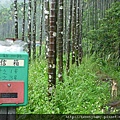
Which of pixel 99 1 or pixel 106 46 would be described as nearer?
pixel 106 46

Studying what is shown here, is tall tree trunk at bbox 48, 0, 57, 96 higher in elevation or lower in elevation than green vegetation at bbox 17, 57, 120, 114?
higher

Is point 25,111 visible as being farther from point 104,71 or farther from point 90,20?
point 90,20

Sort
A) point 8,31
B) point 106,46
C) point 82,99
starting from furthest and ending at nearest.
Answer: point 8,31 < point 106,46 < point 82,99

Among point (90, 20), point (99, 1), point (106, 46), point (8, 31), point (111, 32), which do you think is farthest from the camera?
point (8, 31)

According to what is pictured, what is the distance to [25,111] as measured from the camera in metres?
6.25

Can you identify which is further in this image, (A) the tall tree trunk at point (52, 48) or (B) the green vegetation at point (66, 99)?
(A) the tall tree trunk at point (52, 48)

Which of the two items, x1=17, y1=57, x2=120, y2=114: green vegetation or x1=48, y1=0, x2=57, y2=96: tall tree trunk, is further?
x1=48, y1=0, x2=57, y2=96: tall tree trunk

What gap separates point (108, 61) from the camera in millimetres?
16625

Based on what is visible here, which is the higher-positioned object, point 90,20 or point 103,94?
point 90,20

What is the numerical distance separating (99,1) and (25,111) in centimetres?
2343

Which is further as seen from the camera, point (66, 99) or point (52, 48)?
point (66, 99)

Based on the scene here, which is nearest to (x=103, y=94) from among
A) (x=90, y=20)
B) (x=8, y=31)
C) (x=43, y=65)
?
(x=43, y=65)

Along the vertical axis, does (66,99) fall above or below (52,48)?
below

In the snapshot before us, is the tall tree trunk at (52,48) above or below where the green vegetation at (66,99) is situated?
above
